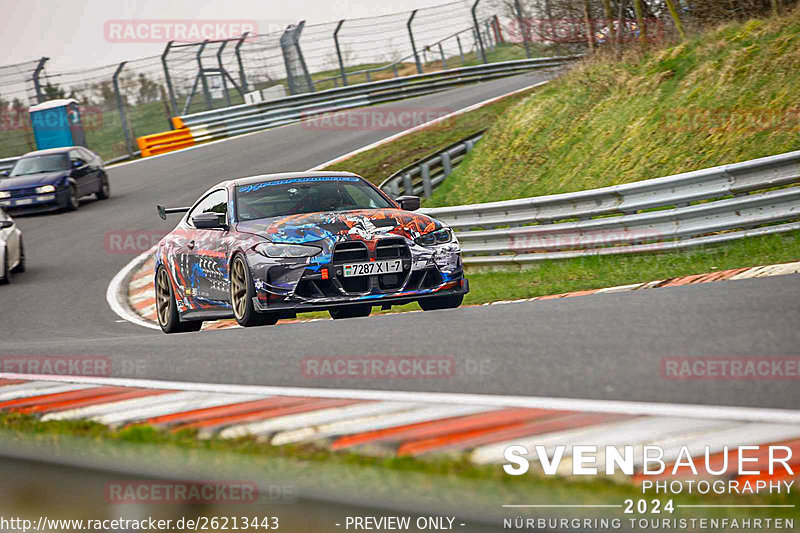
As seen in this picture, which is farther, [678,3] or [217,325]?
[678,3]

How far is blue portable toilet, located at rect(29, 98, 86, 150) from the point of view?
31656 mm

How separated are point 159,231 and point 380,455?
56.4 ft

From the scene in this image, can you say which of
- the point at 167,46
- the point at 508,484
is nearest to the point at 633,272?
the point at 508,484

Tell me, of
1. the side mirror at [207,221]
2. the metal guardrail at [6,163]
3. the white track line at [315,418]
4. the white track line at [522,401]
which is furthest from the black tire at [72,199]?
the white track line at [315,418]

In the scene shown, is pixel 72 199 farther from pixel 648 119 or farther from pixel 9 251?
pixel 648 119

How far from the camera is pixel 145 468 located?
3986mm

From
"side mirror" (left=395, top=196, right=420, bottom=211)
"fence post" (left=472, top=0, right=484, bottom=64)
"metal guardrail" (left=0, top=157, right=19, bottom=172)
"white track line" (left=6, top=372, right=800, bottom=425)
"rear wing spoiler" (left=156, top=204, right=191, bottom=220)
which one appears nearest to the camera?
"white track line" (left=6, top=372, right=800, bottom=425)

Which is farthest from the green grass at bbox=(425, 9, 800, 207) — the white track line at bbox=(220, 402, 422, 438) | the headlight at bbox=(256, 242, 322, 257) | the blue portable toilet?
the blue portable toilet

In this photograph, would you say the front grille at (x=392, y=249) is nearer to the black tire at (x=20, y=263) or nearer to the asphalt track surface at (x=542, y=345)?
the asphalt track surface at (x=542, y=345)

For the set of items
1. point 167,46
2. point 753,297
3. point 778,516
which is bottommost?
point 753,297

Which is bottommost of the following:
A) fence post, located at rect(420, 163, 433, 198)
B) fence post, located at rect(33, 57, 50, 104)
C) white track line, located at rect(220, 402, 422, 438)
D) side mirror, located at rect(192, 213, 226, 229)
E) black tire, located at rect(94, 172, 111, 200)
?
fence post, located at rect(420, 163, 433, 198)

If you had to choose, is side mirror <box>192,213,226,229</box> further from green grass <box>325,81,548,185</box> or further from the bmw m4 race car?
green grass <box>325,81,548,185</box>

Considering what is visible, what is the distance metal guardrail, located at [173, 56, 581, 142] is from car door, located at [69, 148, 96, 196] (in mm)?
8213

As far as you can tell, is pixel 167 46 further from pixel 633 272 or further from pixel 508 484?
pixel 508 484
